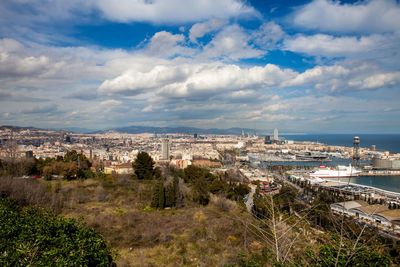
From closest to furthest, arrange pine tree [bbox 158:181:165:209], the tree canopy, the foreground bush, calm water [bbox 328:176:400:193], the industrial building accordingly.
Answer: the foreground bush, pine tree [bbox 158:181:165:209], the tree canopy, calm water [bbox 328:176:400:193], the industrial building

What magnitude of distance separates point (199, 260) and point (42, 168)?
13.6 meters

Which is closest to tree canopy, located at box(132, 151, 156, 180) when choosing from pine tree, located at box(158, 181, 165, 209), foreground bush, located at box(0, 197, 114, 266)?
pine tree, located at box(158, 181, 165, 209)

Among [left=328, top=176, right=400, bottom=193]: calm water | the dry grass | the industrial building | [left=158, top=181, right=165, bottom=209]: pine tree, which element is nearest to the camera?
the dry grass

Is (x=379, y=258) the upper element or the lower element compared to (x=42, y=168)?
upper

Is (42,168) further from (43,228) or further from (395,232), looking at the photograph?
(395,232)

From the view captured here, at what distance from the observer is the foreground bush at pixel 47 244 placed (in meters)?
2.66

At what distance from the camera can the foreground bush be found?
2658 mm

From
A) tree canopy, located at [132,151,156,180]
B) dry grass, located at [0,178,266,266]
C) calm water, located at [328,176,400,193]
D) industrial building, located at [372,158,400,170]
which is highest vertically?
tree canopy, located at [132,151,156,180]

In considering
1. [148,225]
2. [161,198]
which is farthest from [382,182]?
[148,225]

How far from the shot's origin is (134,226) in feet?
26.1

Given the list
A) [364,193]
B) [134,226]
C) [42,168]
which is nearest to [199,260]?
[134,226]

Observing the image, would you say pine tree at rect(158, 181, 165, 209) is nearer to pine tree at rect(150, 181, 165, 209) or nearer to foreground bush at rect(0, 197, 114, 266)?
pine tree at rect(150, 181, 165, 209)

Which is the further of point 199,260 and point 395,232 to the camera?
point 395,232

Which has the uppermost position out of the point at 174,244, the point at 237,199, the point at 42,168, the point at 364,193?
the point at 42,168
